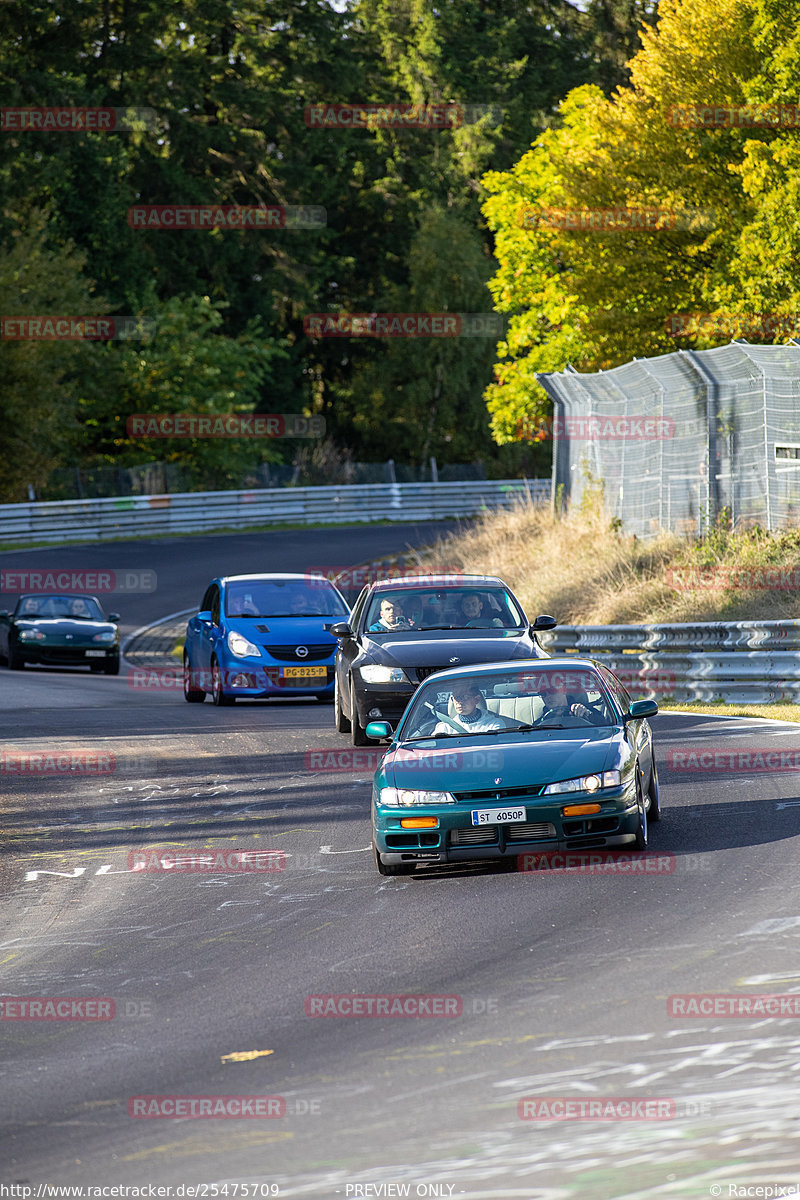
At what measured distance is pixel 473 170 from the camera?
71000 millimetres

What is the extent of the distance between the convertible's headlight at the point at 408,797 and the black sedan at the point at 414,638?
5.66m

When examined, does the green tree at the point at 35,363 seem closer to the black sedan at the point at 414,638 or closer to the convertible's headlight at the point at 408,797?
the black sedan at the point at 414,638

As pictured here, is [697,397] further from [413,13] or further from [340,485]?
[413,13]

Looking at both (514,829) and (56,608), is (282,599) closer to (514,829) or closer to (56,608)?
(56,608)

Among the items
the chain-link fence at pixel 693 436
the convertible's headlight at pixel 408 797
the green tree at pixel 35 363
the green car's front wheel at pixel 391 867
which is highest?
the green tree at pixel 35 363

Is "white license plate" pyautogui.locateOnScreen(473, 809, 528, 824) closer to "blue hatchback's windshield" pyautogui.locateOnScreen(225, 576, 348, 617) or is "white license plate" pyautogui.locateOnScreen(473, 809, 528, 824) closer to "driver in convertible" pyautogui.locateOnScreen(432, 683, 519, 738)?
"driver in convertible" pyautogui.locateOnScreen(432, 683, 519, 738)

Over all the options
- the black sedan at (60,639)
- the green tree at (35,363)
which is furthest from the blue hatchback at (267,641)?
the green tree at (35,363)

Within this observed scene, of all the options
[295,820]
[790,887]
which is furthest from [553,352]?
[790,887]

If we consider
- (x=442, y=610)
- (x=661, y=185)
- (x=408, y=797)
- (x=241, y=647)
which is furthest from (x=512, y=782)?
(x=661, y=185)

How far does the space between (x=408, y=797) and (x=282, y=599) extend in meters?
12.1

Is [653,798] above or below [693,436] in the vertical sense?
below

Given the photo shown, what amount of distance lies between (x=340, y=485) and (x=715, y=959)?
50169 mm

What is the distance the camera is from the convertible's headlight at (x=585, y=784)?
9688 mm

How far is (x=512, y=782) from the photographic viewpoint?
31.9 feet
